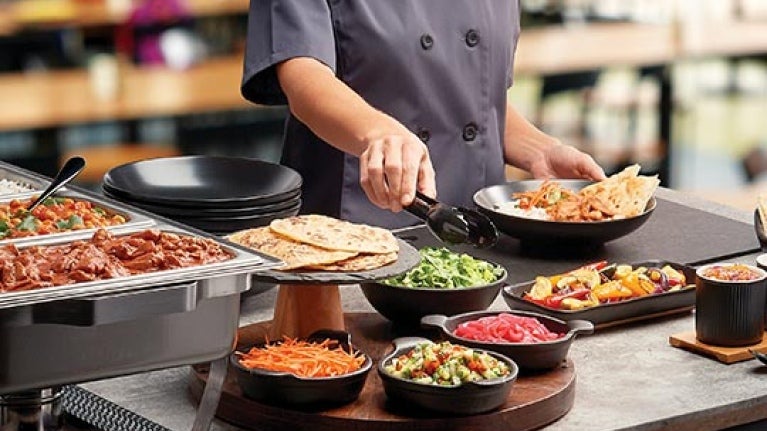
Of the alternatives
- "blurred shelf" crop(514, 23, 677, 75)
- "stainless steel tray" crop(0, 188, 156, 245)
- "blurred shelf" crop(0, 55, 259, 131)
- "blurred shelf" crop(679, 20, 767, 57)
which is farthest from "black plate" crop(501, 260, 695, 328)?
"blurred shelf" crop(679, 20, 767, 57)

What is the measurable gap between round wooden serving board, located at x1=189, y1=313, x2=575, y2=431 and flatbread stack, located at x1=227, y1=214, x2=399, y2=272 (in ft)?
0.57

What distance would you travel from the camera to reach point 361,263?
237cm

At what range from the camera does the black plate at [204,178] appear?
2.82 meters

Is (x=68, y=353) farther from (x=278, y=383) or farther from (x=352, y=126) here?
(x=352, y=126)

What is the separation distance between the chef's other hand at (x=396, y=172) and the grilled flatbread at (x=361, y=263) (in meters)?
0.11

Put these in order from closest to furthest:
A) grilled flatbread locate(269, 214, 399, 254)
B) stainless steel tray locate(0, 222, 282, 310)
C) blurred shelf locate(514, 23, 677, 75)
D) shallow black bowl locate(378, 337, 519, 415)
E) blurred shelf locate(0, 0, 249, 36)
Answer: stainless steel tray locate(0, 222, 282, 310)
shallow black bowl locate(378, 337, 519, 415)
grilled flatbread locate(269, 214, 399, 254)
blurred shelf locate(0, 0, 249, 36)
blurred shelf locate(514, 23, 677, 75)

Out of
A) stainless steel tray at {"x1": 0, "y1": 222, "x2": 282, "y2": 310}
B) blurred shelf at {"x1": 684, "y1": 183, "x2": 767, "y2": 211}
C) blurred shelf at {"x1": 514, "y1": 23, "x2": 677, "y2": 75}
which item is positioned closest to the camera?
stainless steel tray at {"x1": 0, "y1": 222, "x2": 282, "y2": 310}

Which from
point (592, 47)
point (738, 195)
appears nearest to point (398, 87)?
point (592, 47)

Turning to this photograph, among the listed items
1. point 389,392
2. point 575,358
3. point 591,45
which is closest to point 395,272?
point 389,392

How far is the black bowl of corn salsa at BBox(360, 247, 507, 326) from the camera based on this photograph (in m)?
2.55

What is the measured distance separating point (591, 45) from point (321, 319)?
428 cm

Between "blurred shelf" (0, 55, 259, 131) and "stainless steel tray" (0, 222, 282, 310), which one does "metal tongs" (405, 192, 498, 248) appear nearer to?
"stainless steel tray" (0, 222, 282, 310)

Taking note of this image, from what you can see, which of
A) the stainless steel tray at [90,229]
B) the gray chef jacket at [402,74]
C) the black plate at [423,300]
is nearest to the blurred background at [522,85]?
the gray chef jacket at [402,74]

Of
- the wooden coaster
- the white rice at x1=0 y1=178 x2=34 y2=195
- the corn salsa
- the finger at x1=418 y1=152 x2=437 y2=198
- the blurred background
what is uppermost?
the finger at x1=418 y1=152 x2=437 y2=198
